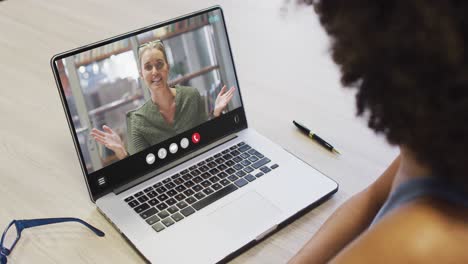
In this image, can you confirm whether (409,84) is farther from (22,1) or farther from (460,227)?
(22,1)

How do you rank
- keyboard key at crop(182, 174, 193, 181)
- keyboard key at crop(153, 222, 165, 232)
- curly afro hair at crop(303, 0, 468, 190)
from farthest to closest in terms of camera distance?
1. keyboard key at crop(182, 174, 193, 181)
2. keyboard key at crop(153, 222, 165, 232)
3. curly afro hair at crop(303, 0, 468, 190)

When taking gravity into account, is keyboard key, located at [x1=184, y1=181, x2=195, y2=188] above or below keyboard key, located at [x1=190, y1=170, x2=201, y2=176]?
below

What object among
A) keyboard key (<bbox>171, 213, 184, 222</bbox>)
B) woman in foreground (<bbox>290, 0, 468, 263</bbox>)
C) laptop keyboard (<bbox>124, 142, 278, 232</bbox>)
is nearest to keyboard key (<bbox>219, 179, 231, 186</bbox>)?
laptop keyboard (<bbox>124, 142, 278, 232</bbox>)

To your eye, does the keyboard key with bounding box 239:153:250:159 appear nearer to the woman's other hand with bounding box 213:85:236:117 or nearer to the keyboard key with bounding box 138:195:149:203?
the woman's other hand with bounding box 213:85:236:117

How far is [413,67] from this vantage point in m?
0.45

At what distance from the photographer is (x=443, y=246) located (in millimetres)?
476

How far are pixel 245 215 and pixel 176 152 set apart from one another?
0.60ft

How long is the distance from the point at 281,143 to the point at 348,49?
1.83 ft

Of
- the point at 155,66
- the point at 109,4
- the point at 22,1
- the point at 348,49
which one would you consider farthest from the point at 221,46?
the point at 22,1

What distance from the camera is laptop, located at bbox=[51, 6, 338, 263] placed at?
0.81m

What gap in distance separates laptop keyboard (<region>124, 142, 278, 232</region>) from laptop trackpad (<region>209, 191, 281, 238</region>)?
30 mm

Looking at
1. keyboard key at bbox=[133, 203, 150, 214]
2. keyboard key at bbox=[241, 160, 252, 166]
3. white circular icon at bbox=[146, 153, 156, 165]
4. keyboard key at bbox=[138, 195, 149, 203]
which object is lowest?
keyboard key at bbox=[241, 160, 252, 166]

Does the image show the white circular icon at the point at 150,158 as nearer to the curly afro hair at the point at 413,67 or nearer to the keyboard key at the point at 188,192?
the keyboard key at the point at 188,192

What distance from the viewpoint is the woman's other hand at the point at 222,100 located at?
0.98 m
